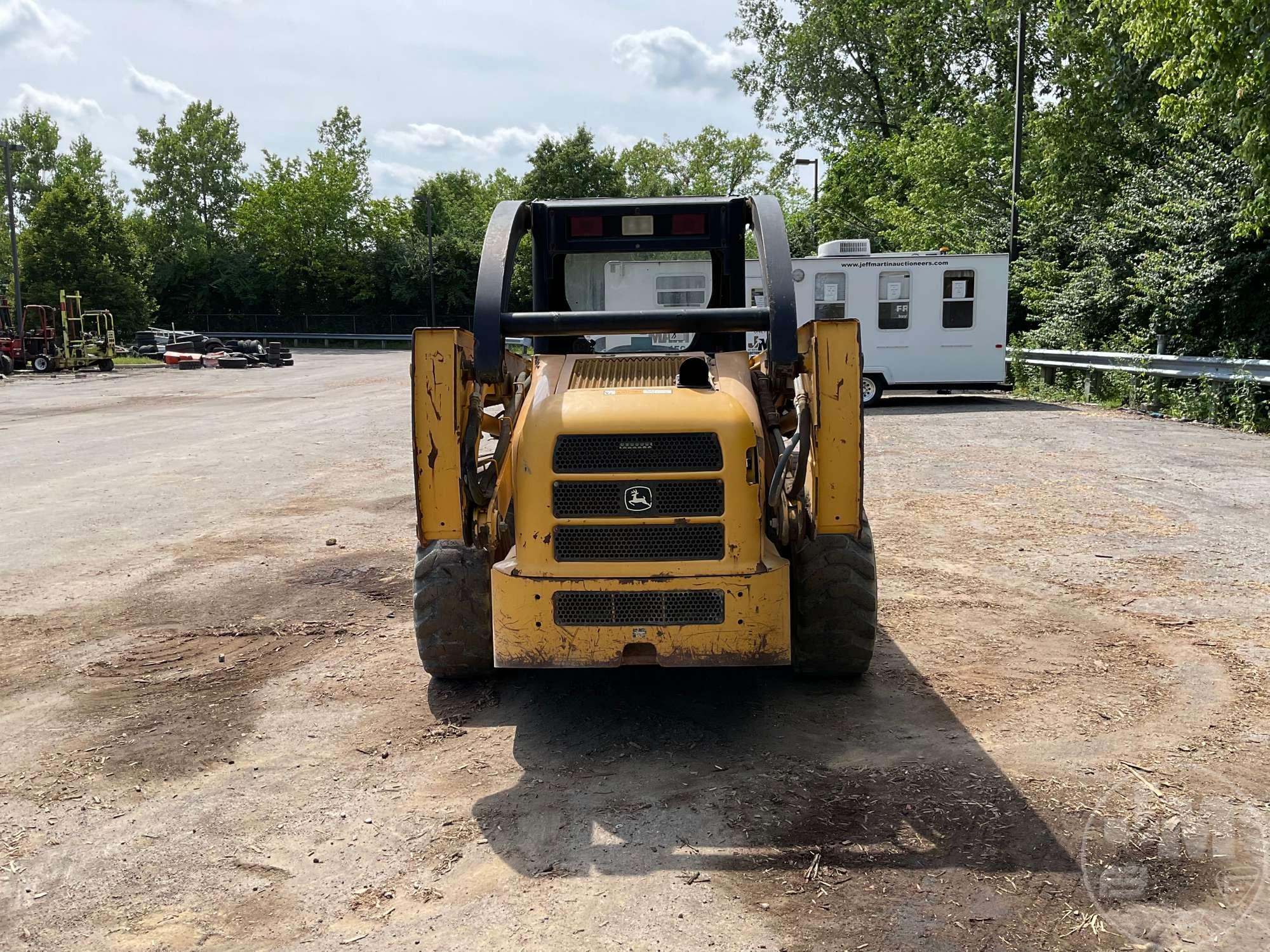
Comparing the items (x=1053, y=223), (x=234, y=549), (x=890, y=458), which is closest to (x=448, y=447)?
(x=234, y=549)

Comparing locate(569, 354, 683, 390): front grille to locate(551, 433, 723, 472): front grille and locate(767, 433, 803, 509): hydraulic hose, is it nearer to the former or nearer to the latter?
locate(551, 433, 723, 472): front grille

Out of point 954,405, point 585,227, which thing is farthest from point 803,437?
point 954,405

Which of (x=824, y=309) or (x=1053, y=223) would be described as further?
(x=1053, y=223)

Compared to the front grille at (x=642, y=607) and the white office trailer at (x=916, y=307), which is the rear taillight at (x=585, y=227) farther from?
the white office trailer at (x=916, y=307)

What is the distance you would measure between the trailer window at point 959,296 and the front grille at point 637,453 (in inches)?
653

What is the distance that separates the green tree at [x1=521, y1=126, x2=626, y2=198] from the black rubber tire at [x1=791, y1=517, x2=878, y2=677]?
61192 millimetres

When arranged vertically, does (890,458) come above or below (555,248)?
below

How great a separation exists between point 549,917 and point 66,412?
69.0ft

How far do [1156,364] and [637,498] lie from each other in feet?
54.6

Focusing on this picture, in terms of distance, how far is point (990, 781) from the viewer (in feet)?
14.5

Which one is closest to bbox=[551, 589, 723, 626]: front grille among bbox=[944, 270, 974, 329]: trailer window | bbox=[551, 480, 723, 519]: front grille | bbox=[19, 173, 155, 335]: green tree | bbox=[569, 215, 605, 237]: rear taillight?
bbox=[551, 480, 723, 519]: front grille

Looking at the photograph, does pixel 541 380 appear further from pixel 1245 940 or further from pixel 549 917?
pixel 1245 940

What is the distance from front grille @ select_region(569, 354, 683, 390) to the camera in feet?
17.6

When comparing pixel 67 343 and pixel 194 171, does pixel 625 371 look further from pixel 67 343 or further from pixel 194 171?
pixel 194 171
